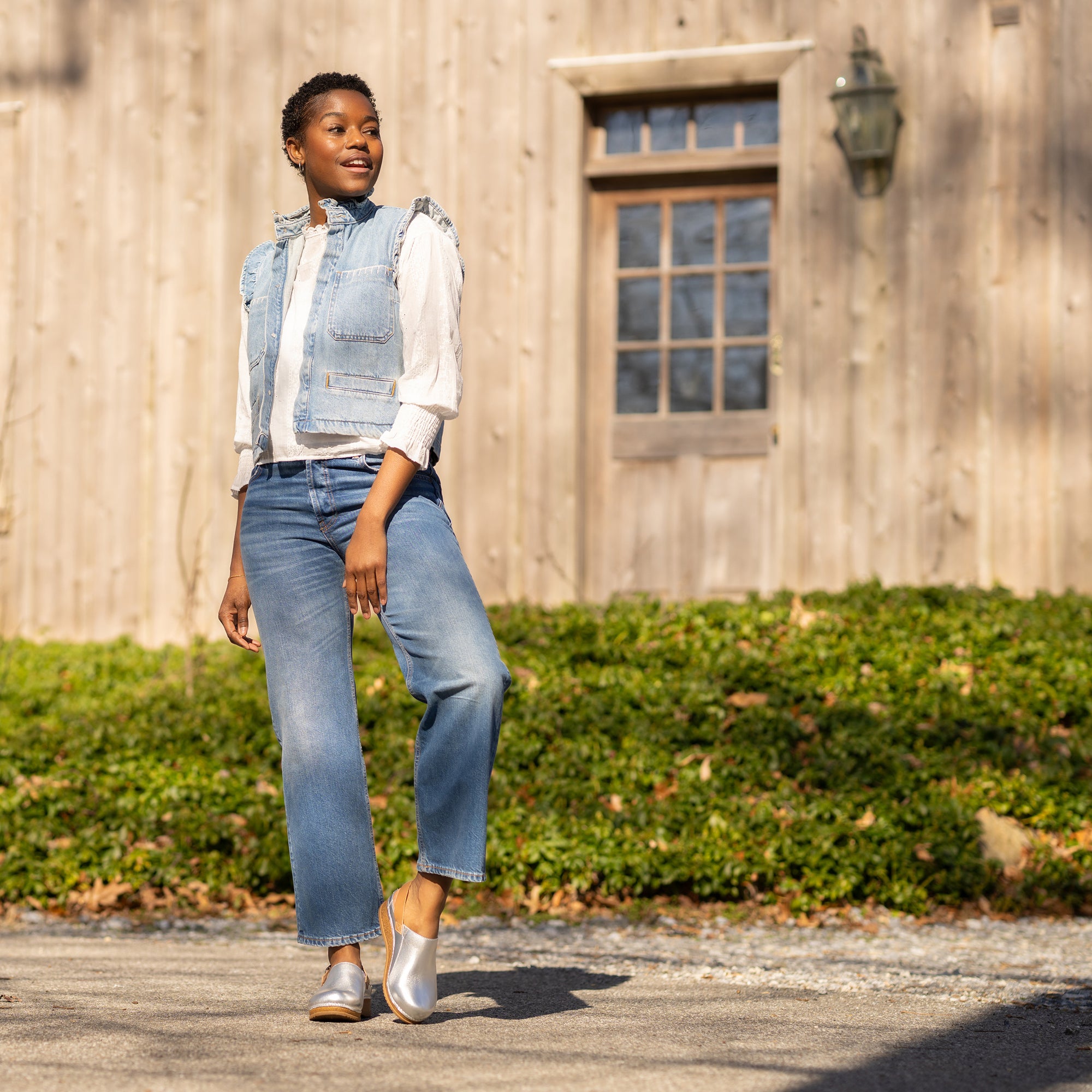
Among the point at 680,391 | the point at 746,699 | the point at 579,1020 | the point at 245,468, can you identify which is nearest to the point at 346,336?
the point at 245,468

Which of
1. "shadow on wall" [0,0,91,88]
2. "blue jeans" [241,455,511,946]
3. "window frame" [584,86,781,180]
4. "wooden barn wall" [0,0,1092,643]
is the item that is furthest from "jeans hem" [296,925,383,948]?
"shadow on wall" [0,0,91,88]

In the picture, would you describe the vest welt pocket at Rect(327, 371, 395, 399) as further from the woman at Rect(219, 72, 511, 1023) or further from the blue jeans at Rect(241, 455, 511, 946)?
the blue jeans at Rect(241, 455, 511, 946)

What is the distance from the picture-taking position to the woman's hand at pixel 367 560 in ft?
9.13

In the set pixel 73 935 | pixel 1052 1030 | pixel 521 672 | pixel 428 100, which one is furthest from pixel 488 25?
pixel 1052 1030

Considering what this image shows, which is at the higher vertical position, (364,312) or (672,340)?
(672,340)

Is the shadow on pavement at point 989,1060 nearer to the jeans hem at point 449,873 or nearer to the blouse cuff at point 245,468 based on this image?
the jeans hem at point 449,873

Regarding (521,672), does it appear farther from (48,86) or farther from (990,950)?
(48,86)

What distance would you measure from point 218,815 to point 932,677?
3.09 m

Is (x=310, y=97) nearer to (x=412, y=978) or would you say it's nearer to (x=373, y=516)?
(x=373, y=516)

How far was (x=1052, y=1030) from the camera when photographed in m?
3.01

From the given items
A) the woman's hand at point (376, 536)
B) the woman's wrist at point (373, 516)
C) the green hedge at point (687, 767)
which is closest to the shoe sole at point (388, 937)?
the woman's hand at point (376, 536)

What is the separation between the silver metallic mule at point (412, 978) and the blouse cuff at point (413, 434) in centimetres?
93

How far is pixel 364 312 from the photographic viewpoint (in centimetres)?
290

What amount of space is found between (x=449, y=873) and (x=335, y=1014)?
35 cm
